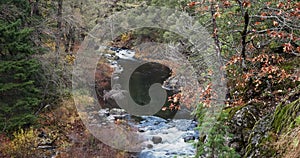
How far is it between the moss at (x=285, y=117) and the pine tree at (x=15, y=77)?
26.6ft

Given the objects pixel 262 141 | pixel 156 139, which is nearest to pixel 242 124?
pixel 262 141

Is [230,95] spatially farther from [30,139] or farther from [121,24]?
[121,24]

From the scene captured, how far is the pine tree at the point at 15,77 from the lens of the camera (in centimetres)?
953

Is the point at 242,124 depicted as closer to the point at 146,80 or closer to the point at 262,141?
the point at 262,141

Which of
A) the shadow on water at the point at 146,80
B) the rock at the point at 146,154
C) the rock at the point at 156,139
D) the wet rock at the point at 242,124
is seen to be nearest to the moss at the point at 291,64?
the wet rock at the point at 242,124

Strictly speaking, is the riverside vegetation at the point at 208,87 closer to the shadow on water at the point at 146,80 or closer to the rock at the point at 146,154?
the rock at the point at 146,154

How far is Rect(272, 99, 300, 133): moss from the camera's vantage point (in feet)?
10.8

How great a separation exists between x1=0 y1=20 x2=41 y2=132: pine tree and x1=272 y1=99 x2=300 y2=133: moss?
8101mm

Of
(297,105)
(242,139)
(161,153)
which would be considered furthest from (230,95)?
(161,153)

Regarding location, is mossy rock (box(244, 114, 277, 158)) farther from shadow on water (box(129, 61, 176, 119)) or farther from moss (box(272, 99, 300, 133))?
shadow on water (box(129, 61, 176, 119))

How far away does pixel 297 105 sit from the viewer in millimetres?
3338

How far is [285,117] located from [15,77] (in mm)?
8330

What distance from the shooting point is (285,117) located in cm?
347

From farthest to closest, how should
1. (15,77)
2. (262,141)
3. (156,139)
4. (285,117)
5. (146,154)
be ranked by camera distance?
(156,139), (146,154), (15,77), (262,141), (285,117)
